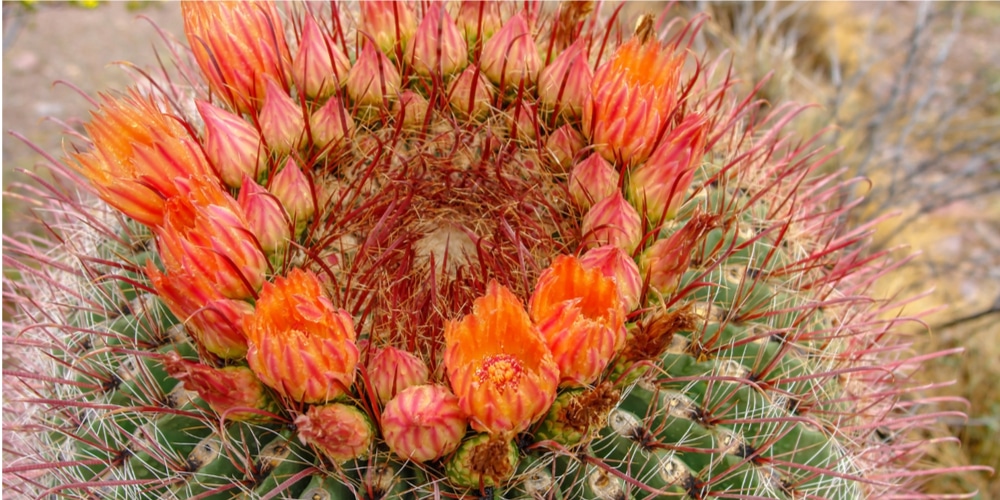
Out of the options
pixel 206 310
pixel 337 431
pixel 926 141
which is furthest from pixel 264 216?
pixel 926 141

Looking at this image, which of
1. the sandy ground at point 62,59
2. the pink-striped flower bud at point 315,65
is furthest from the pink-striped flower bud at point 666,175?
the sandy ground at point 62,59

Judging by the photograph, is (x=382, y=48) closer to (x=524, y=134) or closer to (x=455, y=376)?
(x=524, y=134)

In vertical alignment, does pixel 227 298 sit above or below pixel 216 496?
above

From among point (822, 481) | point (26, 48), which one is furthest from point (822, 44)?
point (26, 48)

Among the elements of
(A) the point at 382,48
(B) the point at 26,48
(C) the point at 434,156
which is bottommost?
(B) the point at 26,48

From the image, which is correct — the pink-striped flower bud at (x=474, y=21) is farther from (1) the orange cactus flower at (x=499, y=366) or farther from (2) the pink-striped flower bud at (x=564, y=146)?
(1) the orange cactus flower at (x=499, y=366)

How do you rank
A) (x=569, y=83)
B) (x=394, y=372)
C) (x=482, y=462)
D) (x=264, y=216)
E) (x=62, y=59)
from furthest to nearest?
(x=62, y=59) → (x=569, y=83) → (x=264, y=216) → (x=394, y=372) → (x=482, y=462)

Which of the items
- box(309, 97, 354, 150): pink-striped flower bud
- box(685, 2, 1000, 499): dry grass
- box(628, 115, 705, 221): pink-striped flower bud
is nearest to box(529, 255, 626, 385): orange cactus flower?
box(628, 115, 705, 221): pink-striped flower bud

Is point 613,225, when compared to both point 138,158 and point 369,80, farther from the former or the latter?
point 138,158
